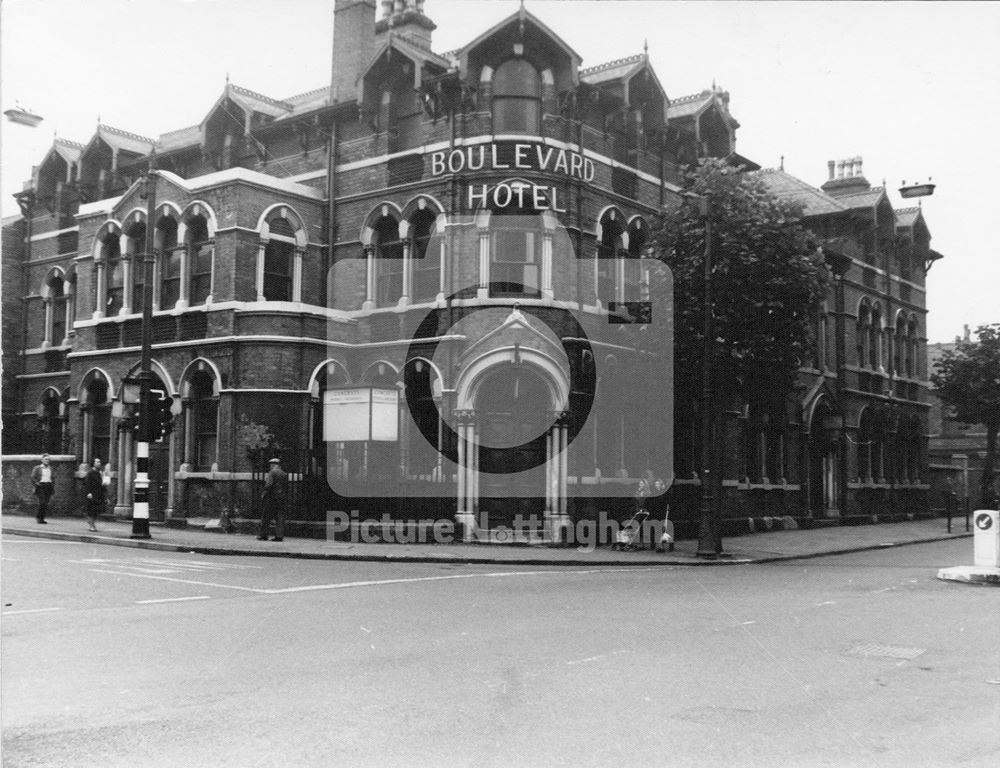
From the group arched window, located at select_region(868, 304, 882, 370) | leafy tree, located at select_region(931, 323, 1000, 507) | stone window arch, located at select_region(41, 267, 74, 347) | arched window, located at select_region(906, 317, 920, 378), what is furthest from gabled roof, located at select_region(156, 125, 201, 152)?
arched window, located at select_region(906, 317, 920, 378)

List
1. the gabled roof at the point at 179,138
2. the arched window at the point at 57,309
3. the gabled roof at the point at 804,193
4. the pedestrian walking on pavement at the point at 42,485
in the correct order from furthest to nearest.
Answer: the gabled roof at the point at 804,193 → the arched window at the point at 57,309 → the gabled roof at the point at 179,138 → the pedestrian walking on pavement at the point at 42,485

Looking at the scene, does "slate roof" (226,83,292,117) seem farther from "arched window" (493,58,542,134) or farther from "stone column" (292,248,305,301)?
"arched window" (493,58,542,134)

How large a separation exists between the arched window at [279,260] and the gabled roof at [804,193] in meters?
17.0

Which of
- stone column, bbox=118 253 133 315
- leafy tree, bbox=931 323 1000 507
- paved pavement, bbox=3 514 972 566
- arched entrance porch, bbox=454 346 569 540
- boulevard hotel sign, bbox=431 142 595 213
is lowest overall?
paved pavement, bbox=3 514 972 566

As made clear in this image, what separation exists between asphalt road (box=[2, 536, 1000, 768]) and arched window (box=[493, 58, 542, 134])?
12.9m

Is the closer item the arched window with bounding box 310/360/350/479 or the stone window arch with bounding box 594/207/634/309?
the arched window with bounding box 310/360/350/479

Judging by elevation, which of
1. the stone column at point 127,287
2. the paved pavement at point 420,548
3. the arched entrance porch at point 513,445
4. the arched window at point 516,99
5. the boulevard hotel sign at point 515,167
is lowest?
the paved pavement at point 420,548

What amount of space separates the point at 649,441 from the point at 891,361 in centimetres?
Answer: 1717

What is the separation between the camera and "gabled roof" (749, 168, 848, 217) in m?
35.1

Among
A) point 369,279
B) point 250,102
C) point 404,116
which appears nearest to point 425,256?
point 369,279

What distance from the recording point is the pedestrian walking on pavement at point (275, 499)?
70.1 feet

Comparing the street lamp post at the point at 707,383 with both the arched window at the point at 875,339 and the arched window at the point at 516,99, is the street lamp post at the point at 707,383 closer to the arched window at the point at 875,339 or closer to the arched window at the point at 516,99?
the arched window at the point at 516,99

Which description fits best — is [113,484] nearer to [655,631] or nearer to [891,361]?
[655,631]

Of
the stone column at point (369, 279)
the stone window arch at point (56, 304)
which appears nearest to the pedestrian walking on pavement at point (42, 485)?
the stone window arch at point (56, 304)
